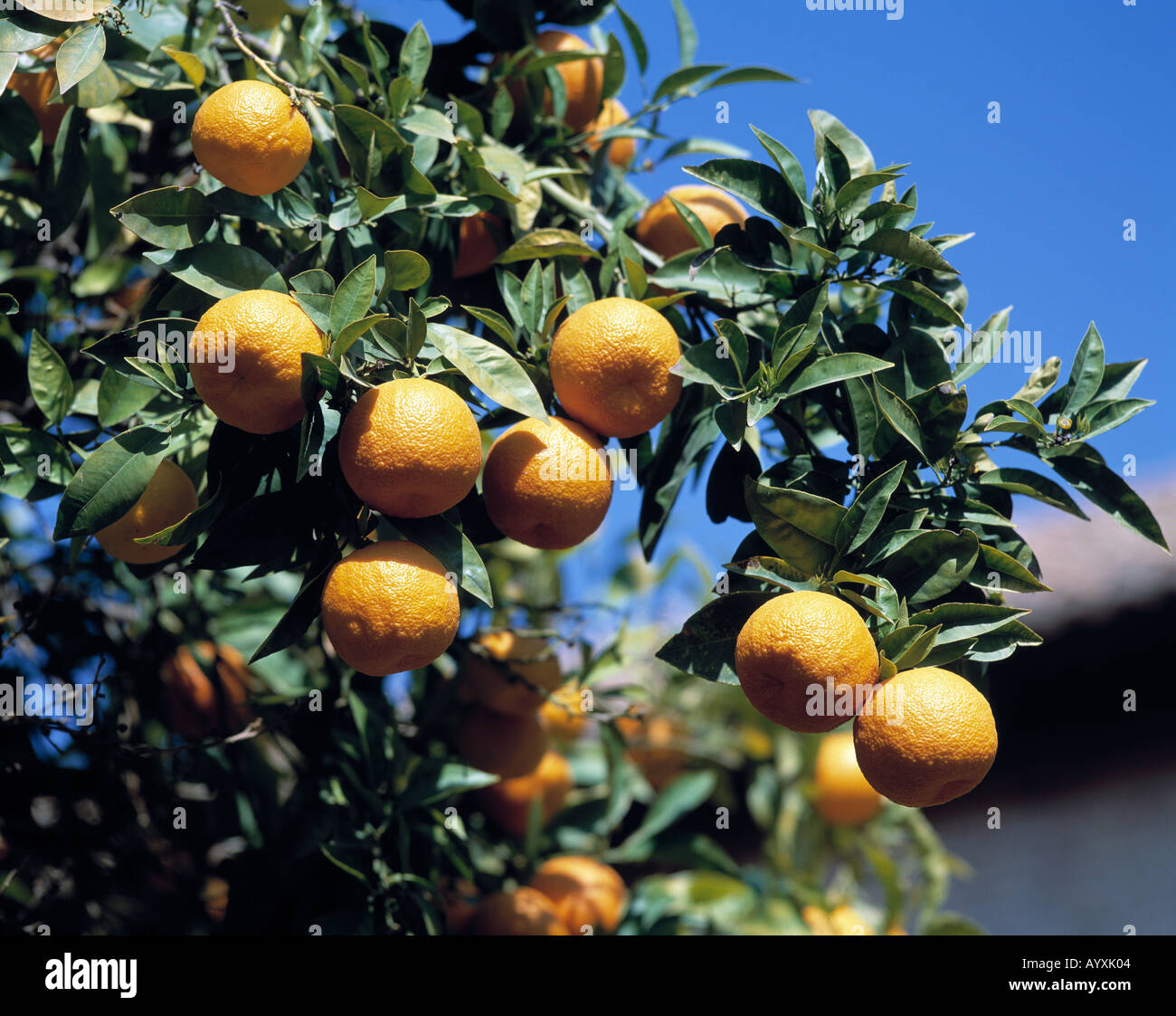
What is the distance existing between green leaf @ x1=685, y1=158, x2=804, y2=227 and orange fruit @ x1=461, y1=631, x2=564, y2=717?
90 cm

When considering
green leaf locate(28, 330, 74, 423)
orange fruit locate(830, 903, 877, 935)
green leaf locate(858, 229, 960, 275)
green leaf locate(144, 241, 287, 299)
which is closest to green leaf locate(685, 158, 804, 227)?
green leaf locate(858, 229, 960, 275)

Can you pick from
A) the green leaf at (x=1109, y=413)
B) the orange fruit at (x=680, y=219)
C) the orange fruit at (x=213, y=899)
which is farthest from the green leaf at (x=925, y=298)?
the orange fruit at (x=213, y=899)

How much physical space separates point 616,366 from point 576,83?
841 mm

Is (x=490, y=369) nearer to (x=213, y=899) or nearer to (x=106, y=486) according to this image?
(x=106, y=486)

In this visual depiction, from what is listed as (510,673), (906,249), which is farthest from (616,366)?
(510,673)

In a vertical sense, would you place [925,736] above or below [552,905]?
above

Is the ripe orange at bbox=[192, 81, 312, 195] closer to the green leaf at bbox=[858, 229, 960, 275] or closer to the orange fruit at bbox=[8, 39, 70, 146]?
the orange fruit at bbox=[8, 39, 70, 146]

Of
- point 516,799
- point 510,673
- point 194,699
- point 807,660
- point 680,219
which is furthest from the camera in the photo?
point 516,799

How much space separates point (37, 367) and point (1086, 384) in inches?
60.7

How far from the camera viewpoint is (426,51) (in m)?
1.65

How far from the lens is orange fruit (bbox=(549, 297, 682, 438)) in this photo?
1.38 m

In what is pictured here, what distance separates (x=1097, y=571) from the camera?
4.57 m

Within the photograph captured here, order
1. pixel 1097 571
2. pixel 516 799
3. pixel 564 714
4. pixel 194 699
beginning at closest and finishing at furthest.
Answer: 1. pixel 194 699
2. pixel 516 799
3. pixel 564 714
4. pixel 1097 571
